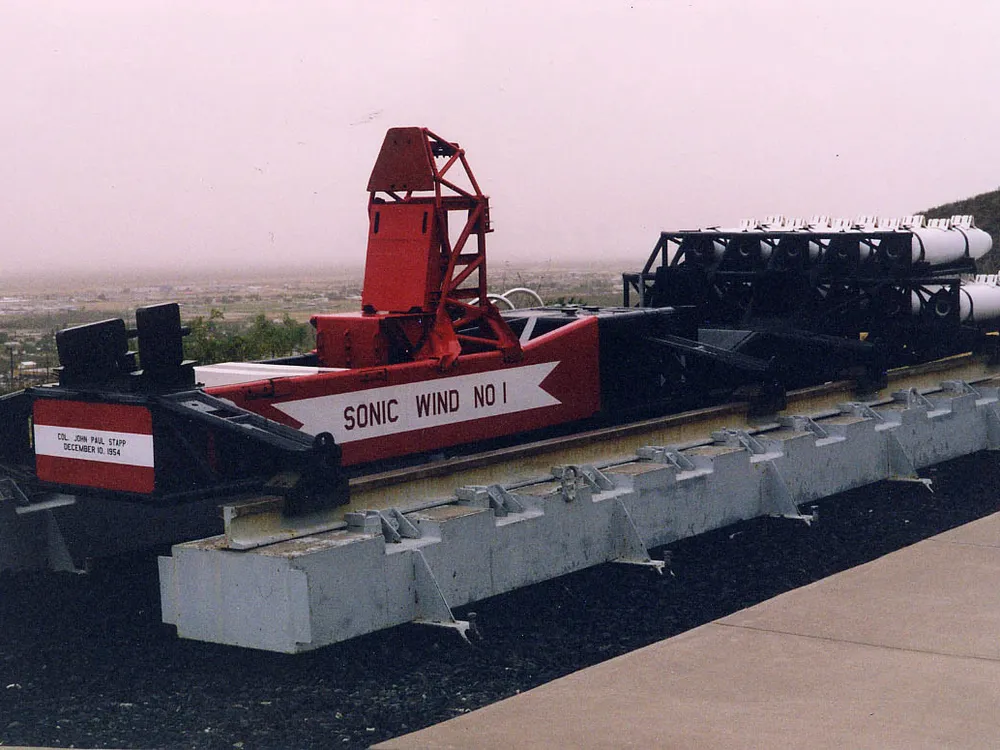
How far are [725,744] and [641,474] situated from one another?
398 centimetres

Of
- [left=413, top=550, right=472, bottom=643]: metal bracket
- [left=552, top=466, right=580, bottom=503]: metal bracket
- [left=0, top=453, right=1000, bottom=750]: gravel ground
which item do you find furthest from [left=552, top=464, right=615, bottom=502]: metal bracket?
[left=413, top=550, right=472, bottom=643]: metal bracket

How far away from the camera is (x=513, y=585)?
8.37 m

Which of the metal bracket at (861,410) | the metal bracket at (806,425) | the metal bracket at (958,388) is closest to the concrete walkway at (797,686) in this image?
the metal bracket at (806,425)

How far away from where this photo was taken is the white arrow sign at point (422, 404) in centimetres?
880

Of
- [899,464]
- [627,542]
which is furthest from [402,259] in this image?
[899,464]

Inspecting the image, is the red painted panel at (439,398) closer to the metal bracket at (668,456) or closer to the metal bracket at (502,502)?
the metal bracket at (668,456)

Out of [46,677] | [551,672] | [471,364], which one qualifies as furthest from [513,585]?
[46,677]

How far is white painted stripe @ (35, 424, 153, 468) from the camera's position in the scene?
25.6 ft

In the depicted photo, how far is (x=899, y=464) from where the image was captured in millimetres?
12219

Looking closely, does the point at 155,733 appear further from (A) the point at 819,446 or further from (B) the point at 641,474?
Answer: (A) the point at 819,446

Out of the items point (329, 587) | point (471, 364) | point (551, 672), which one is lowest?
point (551, 672)

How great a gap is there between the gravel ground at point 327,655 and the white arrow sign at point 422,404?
1457 mm

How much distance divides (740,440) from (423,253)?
2.88 meters

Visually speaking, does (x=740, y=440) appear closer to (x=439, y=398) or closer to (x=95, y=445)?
(x=439, y=398)
